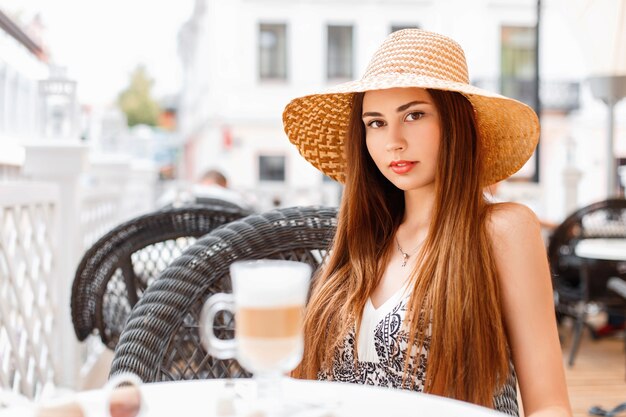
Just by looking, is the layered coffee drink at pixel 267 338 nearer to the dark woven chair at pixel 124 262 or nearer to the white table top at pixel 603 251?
the dark woven chair at pixel 124 262

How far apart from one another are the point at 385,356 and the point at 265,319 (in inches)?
26.8

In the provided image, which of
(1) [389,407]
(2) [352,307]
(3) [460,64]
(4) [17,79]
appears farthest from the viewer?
(4) [17,79]

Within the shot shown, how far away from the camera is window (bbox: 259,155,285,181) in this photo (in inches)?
658

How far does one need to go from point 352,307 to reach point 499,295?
29 cm

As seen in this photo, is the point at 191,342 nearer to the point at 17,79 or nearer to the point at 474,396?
the point at 474,396

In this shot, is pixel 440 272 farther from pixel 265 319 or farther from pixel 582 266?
pixel 582 266

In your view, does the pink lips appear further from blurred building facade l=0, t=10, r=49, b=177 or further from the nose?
blurred building facade l=0, t=10, r=49, b=177

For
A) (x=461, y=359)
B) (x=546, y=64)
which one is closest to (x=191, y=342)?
(x=461, y=359)

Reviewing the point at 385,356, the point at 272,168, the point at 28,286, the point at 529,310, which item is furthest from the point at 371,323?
the point at 272,168

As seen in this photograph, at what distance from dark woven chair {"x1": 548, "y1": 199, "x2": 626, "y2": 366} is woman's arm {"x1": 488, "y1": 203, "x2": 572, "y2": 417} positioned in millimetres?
3312

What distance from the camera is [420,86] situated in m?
1.39

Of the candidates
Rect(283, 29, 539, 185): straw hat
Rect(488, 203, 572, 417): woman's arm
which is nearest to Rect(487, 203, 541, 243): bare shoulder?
Rect(488, 203, 572, 417): woman's arm

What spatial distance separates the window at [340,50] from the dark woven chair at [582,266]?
11710 millimetres

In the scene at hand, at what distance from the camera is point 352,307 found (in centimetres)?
151
